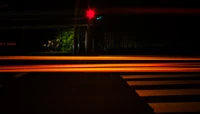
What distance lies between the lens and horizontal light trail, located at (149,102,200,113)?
712 cm

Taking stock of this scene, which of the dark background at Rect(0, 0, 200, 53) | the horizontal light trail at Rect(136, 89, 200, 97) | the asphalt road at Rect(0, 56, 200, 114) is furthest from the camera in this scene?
the dark background at Rect(0, 0, 200, 53)

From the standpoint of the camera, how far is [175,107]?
7.44 meters

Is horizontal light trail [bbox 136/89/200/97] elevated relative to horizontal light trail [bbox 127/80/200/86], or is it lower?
elevated

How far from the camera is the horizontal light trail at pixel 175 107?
23.4 ft

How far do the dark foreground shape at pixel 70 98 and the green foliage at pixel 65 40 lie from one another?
28.2m

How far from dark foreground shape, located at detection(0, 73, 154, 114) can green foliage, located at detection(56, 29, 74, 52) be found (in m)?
28.2

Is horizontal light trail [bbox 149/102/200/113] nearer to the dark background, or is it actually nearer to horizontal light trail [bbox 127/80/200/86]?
horizontal light trail [bbox 127/80/200/86]

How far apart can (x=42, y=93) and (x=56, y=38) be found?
33.1m

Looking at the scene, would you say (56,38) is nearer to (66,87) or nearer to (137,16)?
(137,16)

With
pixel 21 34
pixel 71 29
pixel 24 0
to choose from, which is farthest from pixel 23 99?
pixel 24 0

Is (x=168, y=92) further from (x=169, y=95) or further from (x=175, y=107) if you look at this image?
(x=175, y=107)

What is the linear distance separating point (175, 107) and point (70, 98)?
8.11 ft

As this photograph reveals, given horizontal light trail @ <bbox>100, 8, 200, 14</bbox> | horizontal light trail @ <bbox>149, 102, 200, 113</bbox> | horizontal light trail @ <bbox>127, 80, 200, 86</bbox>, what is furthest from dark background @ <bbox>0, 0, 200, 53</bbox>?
horizontal light trail @ <bbox>149, 102, 200, 113</bbox>

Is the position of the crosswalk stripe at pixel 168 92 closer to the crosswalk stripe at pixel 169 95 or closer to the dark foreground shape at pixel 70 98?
the crosswalk stripe at pixel 169 95
